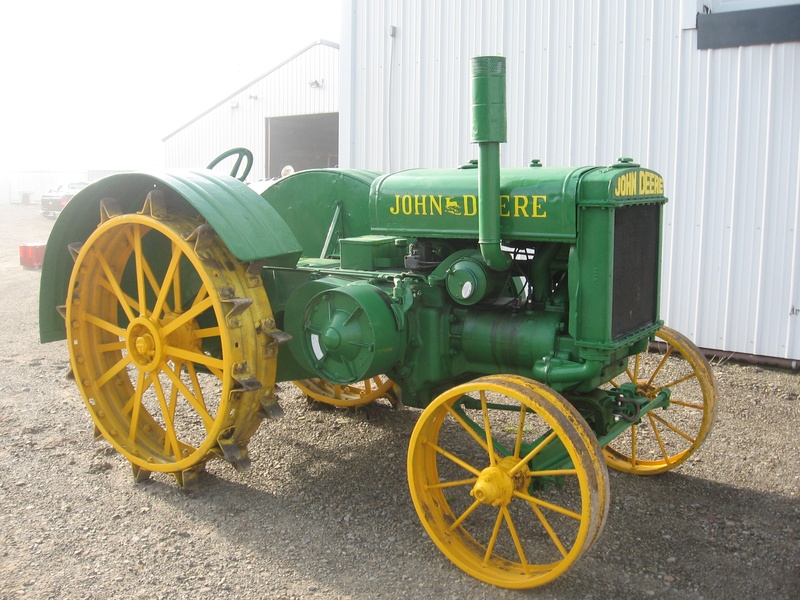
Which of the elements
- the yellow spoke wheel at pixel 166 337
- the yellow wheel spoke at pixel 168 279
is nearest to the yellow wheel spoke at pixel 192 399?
the yellow spoke wheel at pixel 166 337

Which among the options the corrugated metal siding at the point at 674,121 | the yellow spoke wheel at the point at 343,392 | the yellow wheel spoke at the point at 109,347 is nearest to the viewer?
the yellow wheel spoke at the point at 109,347

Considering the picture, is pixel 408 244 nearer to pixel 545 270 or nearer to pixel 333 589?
pixel 545 270

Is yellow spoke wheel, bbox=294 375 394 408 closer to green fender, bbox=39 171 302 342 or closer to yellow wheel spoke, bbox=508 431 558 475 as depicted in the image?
green fender, bbox=39 171 302 342

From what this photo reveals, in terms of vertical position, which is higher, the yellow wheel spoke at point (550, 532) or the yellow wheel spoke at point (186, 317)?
the yellow wheel spoke at point (186, 317)

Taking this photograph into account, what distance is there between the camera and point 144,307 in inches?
147

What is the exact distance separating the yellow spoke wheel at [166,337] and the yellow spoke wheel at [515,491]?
33.0 inches

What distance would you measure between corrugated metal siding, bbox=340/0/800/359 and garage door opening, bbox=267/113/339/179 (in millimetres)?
13407

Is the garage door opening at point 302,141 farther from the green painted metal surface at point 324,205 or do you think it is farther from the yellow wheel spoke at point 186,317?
the yellow wheel spoke at point 186,317

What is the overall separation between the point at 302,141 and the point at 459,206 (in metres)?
19.1

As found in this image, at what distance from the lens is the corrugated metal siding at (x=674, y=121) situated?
5820 millimetres

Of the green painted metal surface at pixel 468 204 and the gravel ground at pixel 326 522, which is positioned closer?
the gravel ground at pixel 326 522

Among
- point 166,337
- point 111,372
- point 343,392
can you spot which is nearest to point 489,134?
point 166,337

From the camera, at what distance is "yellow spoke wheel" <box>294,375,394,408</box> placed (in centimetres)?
480

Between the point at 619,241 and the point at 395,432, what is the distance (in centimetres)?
194
